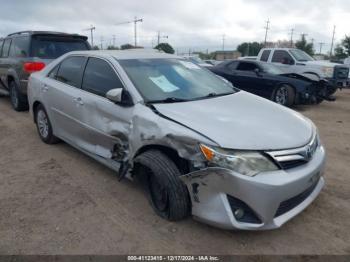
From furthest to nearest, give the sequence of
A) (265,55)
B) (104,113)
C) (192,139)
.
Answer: (265,55)
(104,113)
(192,139)

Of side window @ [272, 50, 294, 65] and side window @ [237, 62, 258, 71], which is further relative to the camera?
side window @ [272, 50, 294, 65]

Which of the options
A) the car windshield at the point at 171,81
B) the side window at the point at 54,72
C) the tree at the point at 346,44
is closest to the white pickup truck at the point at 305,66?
the car windshield at the point at 171,81

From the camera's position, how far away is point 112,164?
12.1 feet

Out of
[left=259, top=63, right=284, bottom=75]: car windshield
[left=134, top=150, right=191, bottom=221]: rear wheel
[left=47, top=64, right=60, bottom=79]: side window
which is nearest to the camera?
[left=134, top=150, right=191, bottom=221]: rear wheel

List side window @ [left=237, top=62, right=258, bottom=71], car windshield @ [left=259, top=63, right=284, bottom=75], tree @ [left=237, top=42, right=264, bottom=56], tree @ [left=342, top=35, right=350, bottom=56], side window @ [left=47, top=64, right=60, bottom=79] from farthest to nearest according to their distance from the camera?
tree @ [left=237, top=42, right=264, bottom=56], tree @ [left=342, top=35, right=350, bottom=56], side window @ [left=237, top=62, right=258, bottom=71], car windshield @ [left=259, top=63, right=284, bottom=75], side window @ [left=47, top=64, right=60, bottom=79]

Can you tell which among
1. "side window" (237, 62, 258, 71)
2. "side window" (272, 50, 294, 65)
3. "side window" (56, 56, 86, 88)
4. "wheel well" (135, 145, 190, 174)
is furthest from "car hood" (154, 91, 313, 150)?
"side window" (272, 50, 294, 65)

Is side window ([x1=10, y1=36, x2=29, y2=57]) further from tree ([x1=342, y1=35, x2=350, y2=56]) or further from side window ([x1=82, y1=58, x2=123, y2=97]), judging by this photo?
tree ([x1=342, y1=35, x2=350, y2=56])

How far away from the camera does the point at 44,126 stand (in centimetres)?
531

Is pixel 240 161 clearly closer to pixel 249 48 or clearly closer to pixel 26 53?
pixel 26 53

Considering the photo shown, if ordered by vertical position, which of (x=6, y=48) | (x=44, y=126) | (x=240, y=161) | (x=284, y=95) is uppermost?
(x=6, y=48)

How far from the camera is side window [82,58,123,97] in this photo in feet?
12.1

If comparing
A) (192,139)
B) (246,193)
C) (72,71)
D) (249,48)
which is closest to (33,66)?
(72,71)

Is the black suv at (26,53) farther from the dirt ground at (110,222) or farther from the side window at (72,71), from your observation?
the dirt ground at (110,222)

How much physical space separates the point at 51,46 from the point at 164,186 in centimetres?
574
